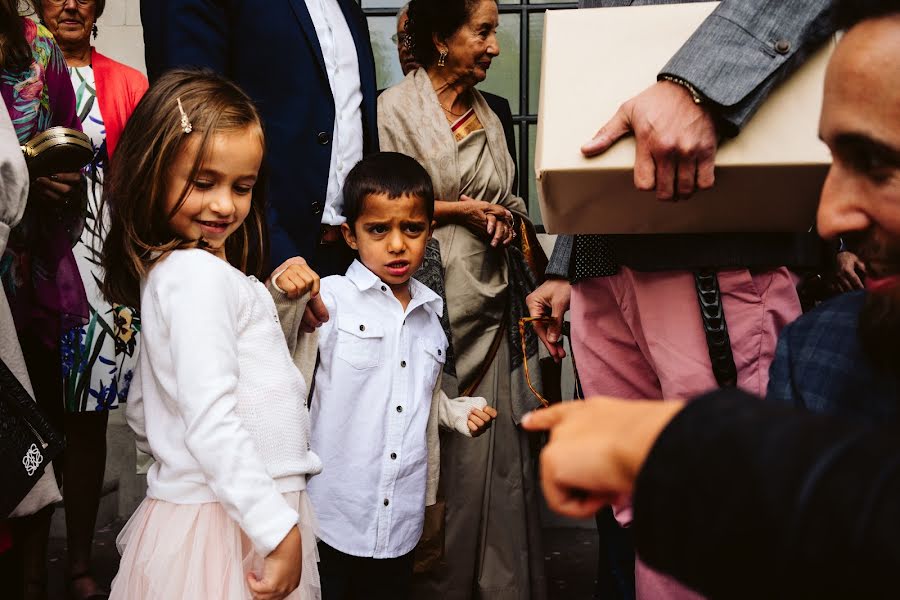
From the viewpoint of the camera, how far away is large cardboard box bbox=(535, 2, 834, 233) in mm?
1467

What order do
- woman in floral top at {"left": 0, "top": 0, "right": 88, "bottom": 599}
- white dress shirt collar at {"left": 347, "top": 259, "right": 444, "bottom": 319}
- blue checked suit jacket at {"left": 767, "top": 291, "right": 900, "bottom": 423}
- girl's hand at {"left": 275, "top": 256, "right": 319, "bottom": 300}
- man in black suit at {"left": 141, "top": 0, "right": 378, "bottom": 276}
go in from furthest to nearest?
1. white dress shirt collar at {"left": 347, "top": 259, "right": 444, "bottom": 319}
2. man in black suit at {"left": 141, "top": 0, "right": 378, "bottom": 276}
3. woman in floral top at {"left": 0, "top": 0, "right": 88, "bottom": 599}
4. girl's hand at {"left": 275, "top": 256, "right": 319, "bottom": 300}
5. blue checked suit jacket at {"left": 767, "top": 291, "right": 900, "bottom": 423}

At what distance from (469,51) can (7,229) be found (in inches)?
80.2

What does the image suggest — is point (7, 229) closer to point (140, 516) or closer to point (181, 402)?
point (181, 402)

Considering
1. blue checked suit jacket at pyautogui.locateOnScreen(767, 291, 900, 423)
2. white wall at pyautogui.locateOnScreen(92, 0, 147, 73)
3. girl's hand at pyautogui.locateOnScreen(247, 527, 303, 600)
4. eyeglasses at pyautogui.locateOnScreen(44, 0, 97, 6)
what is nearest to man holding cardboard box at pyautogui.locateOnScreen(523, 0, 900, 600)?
blue checked suit jacket at pyautogui.locateOnScreen(767, 291, 900, 423)

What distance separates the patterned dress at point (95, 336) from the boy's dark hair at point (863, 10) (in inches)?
92.6

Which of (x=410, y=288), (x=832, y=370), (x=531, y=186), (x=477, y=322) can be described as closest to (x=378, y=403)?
(x=410, y=288)

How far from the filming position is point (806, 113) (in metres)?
1.47

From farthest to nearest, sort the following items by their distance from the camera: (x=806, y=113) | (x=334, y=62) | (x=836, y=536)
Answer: (x=334, y=62) < (x=806, y=113) < (x=836, y=536)

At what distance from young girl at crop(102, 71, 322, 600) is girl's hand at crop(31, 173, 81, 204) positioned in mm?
510

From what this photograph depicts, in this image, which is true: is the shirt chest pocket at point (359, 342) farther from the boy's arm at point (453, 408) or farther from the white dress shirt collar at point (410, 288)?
the boy's arm at point (453, 408)

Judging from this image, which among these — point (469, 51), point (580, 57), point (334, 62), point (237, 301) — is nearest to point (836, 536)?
point (580, 57)

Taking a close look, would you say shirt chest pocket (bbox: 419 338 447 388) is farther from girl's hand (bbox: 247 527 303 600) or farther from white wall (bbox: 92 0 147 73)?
white wall (bbox: 92 0 147 73)

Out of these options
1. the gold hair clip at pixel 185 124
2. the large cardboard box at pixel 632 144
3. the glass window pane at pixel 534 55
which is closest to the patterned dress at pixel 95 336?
the gold hair clip at pixel 185 124

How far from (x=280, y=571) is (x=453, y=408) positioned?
1.13m
